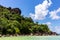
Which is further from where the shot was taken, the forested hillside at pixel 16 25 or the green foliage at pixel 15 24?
the forested hillside at pixel 16 25

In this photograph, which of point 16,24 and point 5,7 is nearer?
point 16,24

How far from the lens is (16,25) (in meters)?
116

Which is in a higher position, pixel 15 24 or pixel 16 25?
pixel 15 24

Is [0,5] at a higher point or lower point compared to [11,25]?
higher

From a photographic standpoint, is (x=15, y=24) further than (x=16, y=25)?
Yes

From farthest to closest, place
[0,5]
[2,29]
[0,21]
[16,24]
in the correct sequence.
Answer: [0,5] < [16,24] < [0,21] < [2,29]

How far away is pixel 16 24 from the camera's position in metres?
117

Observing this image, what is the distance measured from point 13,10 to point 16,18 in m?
16.5

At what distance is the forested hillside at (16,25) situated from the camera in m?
103

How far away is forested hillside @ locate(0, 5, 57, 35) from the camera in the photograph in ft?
339

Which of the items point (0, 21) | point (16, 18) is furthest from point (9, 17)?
point (0, 21)

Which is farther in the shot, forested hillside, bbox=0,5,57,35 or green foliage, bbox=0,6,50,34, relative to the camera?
forested hillside, bbox=0,5,57,35

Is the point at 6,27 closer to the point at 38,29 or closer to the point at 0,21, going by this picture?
the point at 0,21

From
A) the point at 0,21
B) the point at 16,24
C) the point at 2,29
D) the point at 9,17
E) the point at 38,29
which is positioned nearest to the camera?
the point at 2,29
